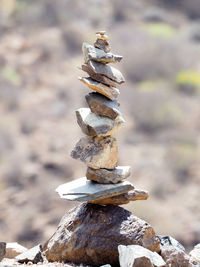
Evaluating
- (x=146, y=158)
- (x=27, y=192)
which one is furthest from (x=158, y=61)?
(x=27, y=192)

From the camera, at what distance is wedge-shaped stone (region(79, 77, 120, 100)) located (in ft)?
24.7

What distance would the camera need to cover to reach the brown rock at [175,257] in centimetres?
759

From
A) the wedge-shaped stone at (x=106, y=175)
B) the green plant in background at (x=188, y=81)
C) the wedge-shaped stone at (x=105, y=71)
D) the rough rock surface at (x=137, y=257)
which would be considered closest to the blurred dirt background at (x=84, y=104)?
the green plant in background at (x=188, y=81)

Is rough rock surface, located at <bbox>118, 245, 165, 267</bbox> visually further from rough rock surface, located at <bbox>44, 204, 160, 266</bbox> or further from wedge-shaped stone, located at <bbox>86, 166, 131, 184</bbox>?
wedge-shaped stone, located at <bbox>86, 166, 131, 184</bbox>

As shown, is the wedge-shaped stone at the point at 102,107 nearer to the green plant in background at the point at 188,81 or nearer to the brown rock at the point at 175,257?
the brown rock at the point at 175,257

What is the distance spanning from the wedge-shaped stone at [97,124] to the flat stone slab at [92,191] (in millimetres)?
670

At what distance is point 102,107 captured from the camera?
7.59m

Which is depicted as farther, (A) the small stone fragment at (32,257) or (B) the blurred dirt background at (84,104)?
(B) the blurred dirt background at (84,104)

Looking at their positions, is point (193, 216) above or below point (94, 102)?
above

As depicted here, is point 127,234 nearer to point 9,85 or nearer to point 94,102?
point 94,102

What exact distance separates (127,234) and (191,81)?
99.8 feet

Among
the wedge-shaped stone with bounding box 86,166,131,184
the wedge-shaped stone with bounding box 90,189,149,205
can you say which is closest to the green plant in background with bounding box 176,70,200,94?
the wedge-shaped stone with bounding box 90,189,149,205

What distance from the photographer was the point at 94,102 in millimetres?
7598

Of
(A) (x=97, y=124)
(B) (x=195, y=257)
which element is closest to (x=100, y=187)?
(A) (x=97, y=124)
